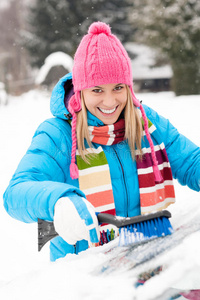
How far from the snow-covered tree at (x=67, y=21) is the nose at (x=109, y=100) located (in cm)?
2227

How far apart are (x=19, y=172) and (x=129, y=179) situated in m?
0.58

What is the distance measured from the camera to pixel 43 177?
1718 mm

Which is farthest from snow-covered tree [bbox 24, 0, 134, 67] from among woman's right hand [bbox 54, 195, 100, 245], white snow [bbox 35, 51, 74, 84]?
woman's right hand [bbox 54, 195, 100, 245]

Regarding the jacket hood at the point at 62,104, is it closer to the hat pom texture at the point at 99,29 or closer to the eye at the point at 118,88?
the eye at the point at 118,88

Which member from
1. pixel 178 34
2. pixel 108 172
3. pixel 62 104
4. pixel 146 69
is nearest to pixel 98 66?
pixel 62 104

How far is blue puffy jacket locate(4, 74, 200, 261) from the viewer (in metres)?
1.54

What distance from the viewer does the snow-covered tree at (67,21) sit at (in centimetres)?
2344

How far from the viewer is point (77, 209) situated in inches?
51.5

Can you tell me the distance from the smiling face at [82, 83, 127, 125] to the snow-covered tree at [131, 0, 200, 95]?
16158mm

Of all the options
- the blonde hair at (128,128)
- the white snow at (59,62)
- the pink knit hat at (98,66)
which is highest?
the white snow at (59,62)

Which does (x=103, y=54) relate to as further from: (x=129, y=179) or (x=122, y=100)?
(x=129, y=179)

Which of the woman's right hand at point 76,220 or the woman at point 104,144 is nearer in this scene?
the woman's right hand at point 76,220

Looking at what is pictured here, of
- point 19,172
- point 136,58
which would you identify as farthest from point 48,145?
point 136,58

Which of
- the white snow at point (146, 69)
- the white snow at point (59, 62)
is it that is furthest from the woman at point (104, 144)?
the white snow at point (146, 69)
